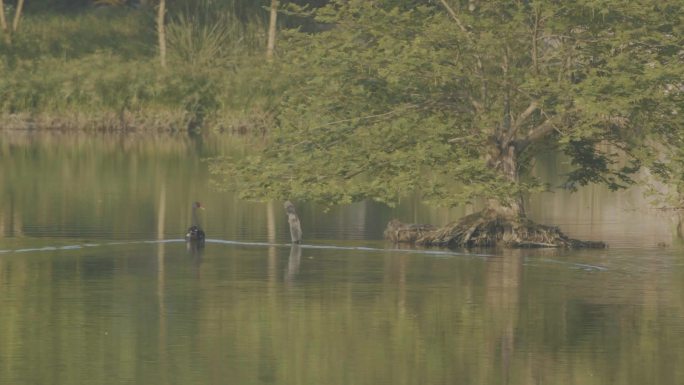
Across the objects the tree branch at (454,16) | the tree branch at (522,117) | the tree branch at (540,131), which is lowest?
the tree branch at (540,131)

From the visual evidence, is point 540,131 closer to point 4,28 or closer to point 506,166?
point 506,166

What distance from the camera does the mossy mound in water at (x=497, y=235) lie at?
3186 centimetres

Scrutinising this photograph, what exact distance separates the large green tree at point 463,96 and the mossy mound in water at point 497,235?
0.19 m

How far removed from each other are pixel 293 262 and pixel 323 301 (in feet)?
15.6

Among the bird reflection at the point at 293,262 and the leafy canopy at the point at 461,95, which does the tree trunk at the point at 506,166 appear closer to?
the leafy canopy at the point at 461,95

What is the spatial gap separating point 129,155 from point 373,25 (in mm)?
28769

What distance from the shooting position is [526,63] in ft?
109

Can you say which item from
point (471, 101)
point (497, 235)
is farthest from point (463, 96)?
point (497, 235)

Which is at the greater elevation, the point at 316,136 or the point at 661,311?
the point at 316,136

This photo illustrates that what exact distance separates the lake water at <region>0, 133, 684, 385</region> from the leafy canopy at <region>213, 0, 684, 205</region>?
1.31m

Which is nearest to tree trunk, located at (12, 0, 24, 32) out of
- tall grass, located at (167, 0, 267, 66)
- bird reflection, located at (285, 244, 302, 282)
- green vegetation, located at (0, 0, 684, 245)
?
tall grass, located at (167, 0, 267, 66)

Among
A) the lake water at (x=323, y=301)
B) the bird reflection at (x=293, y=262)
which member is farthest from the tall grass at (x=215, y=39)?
the bird reflection at (x=293, y=262)

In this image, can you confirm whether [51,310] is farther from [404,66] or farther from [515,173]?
[515,173]

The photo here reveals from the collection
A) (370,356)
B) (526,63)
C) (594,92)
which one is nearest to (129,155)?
(526,63)
